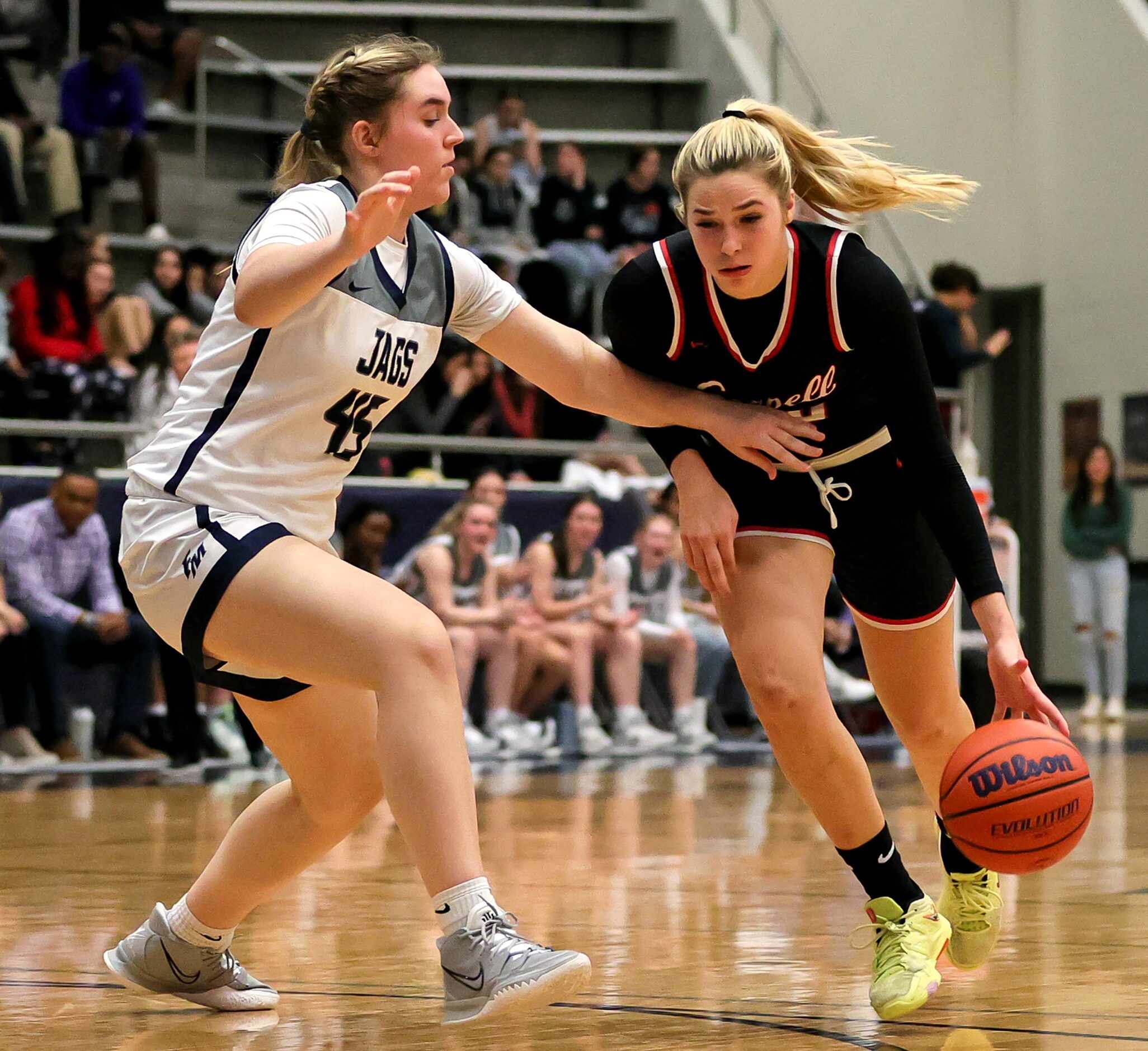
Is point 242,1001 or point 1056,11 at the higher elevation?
point 1056,11

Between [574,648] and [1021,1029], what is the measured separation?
681 cm

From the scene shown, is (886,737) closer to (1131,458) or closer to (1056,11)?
(1131,458)

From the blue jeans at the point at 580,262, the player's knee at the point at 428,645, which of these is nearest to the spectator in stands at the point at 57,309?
the blue jeans at the point at 580,262

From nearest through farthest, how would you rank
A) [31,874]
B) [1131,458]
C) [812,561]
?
[812,561] < [31,874] < [1131,458]

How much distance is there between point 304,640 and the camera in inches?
114

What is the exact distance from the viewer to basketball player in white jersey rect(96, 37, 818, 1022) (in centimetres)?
285

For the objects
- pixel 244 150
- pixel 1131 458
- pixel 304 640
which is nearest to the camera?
pixel 304 640

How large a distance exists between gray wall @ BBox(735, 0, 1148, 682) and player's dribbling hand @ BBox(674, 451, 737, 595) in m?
12.7

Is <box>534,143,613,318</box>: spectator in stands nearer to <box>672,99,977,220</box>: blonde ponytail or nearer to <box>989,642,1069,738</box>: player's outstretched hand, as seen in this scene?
<box>672,99,977,220</box>: blonde ponytail

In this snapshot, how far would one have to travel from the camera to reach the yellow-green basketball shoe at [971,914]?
3.69 m

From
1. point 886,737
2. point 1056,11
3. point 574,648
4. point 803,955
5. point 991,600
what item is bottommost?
point 886,737

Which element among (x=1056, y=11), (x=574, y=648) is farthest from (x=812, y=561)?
(x=1056, y=11)

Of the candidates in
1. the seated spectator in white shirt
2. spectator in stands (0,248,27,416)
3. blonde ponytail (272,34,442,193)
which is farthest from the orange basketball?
the seated spectator in white shirt

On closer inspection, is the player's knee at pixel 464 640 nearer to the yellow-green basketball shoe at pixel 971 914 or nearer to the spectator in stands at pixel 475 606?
the spectator in stands at pixel 475 606
